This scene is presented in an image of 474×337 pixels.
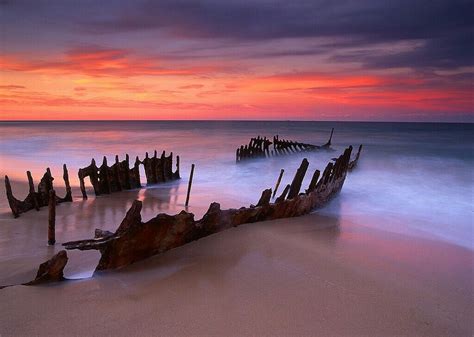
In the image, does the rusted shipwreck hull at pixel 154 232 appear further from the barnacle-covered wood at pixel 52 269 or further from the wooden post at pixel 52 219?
the wooden post at pixel 52 219

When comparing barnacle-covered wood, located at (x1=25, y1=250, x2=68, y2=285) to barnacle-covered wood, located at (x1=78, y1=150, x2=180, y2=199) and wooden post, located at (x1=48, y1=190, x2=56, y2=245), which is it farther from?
barnacle-covered wood, located at (x1=78, y1=150, x2=180, y2=199)

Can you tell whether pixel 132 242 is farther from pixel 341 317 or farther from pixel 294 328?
pixel 341 317

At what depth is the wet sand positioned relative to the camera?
10.2 ft

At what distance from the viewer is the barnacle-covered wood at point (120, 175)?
387 inches

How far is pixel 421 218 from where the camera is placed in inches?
343

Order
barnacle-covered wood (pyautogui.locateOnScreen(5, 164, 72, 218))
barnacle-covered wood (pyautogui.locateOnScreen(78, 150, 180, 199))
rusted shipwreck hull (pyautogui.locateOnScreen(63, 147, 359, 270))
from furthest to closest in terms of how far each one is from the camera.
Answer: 1. barnacle-covered wood (pyautogui.locateOnScreen(78, 150, 180, 199))
2. barnacle-covered wood (pyautogui.locateOnScreen(5, 164, 72, 218))
3. rusted shipwreck hull (pyautogui.locateOnScreen(63, 147, 359, 270))

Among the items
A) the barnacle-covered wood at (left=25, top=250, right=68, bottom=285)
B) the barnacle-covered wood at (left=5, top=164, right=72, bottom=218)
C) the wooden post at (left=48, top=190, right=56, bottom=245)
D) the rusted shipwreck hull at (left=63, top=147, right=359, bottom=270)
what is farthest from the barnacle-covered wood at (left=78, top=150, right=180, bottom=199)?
the barnacle-covered wood at (left=25, top=250, right=68, bottom=285)

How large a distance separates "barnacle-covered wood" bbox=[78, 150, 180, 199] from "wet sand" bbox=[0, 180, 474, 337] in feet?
13.2

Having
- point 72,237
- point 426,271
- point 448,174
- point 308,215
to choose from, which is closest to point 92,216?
point 72,237

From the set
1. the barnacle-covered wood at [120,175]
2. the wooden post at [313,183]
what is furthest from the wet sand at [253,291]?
the barnacle-covered wood at [120,175]

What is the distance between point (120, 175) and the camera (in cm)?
1071

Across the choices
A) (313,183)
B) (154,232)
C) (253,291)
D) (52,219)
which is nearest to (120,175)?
(52,219)

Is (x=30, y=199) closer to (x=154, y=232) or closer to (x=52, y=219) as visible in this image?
(x=52, y=219)

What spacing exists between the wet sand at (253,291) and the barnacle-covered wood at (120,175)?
402 centimetres
